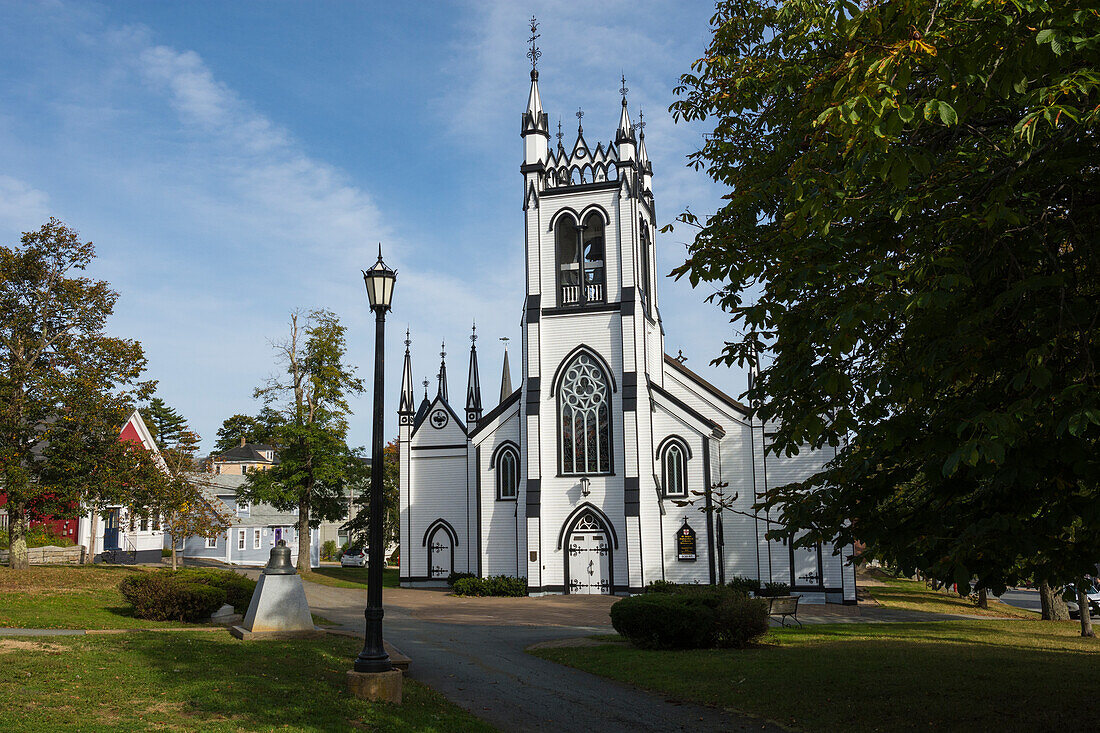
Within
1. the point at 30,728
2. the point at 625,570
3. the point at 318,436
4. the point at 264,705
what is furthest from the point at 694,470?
the point at 30,728

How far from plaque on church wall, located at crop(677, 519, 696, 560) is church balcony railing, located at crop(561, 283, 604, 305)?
1062 centimetres

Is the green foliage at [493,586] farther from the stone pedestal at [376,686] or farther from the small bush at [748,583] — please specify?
the stone pedestal at [376,686]

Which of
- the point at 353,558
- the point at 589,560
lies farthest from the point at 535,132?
the point at 353,558

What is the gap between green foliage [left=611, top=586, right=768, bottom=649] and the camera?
15156 millimetres

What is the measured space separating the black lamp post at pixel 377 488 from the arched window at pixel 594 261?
2486 centimetres

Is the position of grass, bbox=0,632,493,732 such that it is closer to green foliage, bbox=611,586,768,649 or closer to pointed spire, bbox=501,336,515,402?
green foliage, bbox=611,586,768,649

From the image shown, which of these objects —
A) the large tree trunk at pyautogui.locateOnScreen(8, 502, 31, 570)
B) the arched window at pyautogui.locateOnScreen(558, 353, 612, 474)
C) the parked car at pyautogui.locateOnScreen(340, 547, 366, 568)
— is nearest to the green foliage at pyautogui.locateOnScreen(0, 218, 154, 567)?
the large tree trunk at pyautogui.locateOnScreen(8, 502, 31, 570)

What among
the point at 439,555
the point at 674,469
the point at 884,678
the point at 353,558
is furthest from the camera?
the point at 353,558

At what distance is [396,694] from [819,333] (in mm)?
6640

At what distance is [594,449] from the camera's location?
113 feet

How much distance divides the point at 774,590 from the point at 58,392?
87.1ft

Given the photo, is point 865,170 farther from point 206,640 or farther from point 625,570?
point 625,570

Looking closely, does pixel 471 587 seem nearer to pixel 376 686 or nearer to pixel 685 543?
pixel 685 543

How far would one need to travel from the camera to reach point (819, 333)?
7.18m
